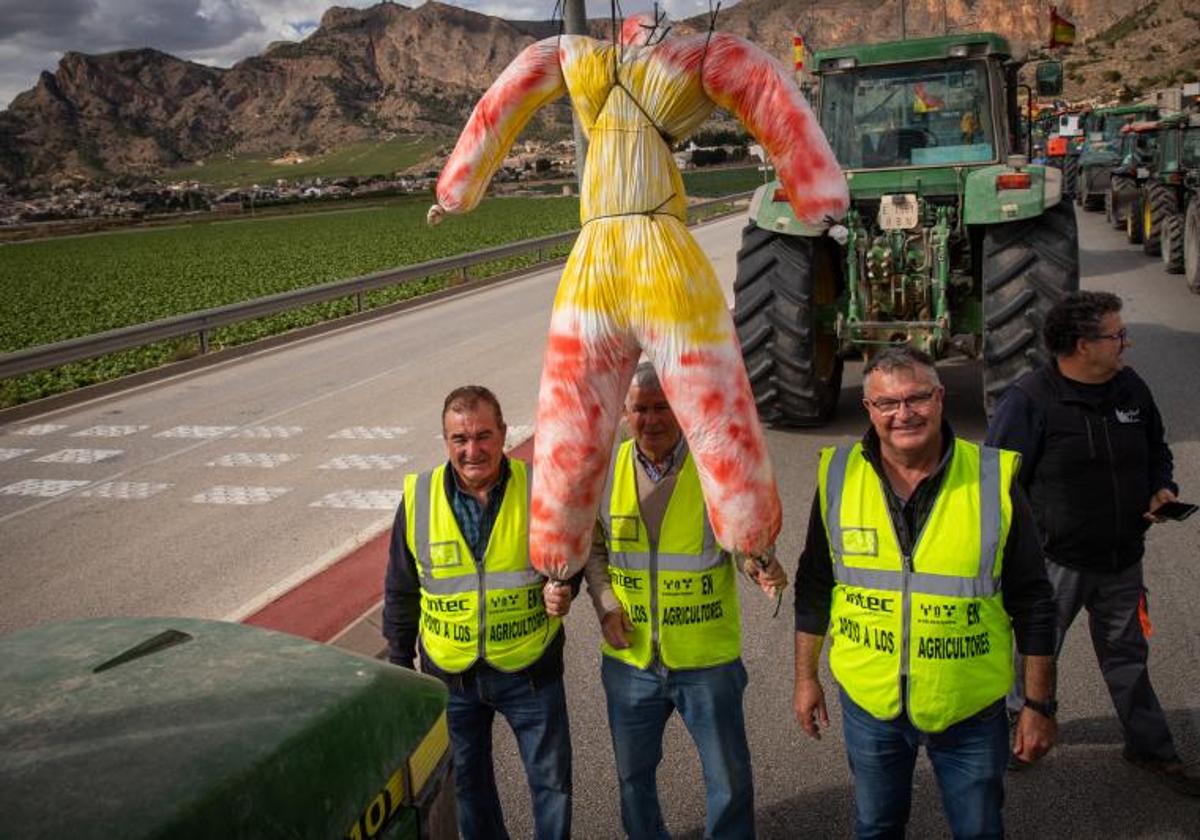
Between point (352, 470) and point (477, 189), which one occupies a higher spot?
point (477, 189)

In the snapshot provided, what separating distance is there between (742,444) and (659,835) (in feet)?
4.09

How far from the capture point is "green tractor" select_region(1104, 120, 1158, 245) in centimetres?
1772

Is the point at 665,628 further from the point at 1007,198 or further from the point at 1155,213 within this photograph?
the point at 1155,213

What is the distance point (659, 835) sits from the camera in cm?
309

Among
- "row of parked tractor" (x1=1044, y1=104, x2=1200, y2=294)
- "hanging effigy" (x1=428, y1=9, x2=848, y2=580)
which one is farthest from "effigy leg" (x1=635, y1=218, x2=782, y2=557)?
"row of parked tractor" (x1=1044, y1=104, x2=1200, y2=294)

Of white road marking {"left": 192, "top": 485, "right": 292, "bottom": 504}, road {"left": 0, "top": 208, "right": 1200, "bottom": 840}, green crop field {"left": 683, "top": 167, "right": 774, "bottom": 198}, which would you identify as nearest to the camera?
road {"left": 0, "top": 208, "right": 1200, "bottom": 840}

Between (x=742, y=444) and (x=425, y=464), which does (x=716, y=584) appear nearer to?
(x=742, y=444)

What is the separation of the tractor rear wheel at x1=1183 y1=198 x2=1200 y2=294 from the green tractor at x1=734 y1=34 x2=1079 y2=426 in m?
6.43

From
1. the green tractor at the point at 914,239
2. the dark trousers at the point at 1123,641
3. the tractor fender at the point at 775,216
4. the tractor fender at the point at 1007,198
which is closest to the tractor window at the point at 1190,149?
the green tractor at the point at 914,239

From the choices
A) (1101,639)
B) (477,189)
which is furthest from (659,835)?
(477,189)

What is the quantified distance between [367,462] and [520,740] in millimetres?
5423

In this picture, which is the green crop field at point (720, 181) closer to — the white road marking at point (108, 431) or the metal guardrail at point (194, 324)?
the metal guardrail at point (194, 324)

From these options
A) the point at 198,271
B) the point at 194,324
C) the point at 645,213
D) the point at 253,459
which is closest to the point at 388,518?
the point at 253,459

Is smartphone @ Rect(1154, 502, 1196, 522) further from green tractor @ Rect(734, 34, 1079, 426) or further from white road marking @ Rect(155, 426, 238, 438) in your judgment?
white road marking @ Rect(155, 426, 238, 438)
